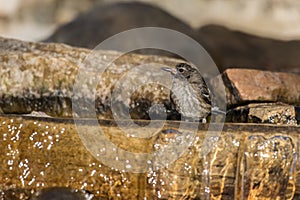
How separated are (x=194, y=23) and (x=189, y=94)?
27.0ft

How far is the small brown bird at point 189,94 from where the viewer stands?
7914 mm

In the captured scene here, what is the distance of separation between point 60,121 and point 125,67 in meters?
2.43

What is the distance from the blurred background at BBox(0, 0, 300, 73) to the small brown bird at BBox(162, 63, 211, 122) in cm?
488

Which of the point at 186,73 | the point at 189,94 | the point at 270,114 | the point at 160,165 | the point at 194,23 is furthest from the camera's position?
the point at 194,23

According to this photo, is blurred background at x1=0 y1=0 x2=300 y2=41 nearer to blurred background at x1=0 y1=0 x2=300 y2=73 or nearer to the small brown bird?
blurred background at x1=0 y1=0 x2=300 y2=73

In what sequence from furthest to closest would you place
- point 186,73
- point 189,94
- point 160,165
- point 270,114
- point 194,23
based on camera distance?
point 194,23
point 186,73
point 189,94
point 270,114
point 160,165

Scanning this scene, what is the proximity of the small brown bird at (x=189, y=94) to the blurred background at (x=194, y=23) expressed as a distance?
4881 millimetres

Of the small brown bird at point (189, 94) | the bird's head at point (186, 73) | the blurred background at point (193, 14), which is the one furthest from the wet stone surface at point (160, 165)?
the blurred background at point (193, 14)

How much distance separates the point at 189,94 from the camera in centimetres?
797

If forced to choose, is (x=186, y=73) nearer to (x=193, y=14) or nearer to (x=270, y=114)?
(x=270, y=114)

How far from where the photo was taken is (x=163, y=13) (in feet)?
48.2

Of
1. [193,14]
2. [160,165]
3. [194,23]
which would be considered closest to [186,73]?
[160,165]

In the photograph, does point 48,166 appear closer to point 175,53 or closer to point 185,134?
point 185,134

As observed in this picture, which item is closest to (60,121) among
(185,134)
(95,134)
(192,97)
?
(95,134)
